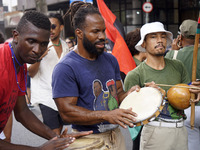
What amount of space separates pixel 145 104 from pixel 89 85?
539 millimetres

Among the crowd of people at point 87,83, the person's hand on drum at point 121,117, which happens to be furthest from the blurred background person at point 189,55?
the person's hand on drum at point 121,117

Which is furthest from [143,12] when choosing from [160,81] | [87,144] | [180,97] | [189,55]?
[87,144]

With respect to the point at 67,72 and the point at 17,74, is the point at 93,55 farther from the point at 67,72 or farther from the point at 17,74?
the point at 17,74

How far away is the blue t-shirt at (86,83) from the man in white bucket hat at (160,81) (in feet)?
2.27

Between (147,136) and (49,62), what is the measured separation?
1941 mm

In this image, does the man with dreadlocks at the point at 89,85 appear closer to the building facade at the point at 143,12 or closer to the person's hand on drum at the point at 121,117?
the person's hand on drum at the point at 121,117

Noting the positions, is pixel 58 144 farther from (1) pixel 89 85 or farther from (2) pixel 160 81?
(2) pixel 160 81

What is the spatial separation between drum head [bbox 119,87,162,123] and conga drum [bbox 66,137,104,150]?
0.38m

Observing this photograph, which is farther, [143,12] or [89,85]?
[143,12]

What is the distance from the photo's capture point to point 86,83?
2352 mm

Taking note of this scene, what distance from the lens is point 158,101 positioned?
246cm

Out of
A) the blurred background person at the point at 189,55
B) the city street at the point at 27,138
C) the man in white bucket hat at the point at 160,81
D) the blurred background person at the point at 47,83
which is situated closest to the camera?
the man in white bucket hat at the point at 160,81

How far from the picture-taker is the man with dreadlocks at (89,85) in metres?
2.25

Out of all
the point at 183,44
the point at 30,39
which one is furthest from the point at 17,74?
the point at 183,44
